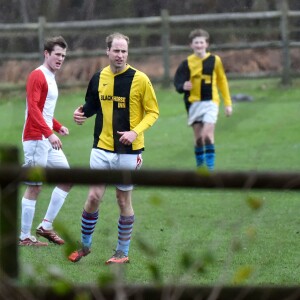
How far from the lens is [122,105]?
29.9 ft

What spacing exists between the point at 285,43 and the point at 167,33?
2910mm

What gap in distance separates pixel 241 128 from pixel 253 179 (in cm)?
1723

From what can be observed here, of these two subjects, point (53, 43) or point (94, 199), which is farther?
point (53, 43)

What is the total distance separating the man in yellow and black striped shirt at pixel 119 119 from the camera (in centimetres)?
897

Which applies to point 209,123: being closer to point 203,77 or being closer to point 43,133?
point 203,77

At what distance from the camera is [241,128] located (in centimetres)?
2164

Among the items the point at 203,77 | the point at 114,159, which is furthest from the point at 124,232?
the point at 203,77

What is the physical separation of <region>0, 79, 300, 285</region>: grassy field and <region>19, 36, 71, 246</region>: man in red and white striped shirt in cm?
30

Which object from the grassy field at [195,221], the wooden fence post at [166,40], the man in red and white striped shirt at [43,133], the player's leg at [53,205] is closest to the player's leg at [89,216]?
the grassy field at [195,221]

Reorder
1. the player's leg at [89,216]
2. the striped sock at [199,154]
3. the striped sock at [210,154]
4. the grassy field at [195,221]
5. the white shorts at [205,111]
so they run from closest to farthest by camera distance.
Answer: the grassy field at [195,221], the player's leg at [89,216], the striped sock at [210,154], the white shorts at [205,111], the striped sock at [199,154]

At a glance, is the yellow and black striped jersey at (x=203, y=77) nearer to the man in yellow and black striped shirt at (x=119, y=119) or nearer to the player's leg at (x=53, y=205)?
the player's leg at (x=53, y=205)

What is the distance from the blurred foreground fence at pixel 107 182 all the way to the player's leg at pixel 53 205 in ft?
17.3

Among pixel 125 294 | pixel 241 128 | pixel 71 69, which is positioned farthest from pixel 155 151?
pixel 125 294

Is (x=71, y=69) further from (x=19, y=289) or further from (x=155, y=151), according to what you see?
(x=19, y=289)
